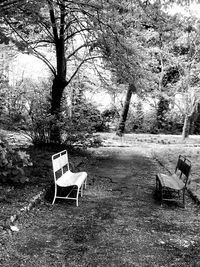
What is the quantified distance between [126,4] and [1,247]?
8.11 metres

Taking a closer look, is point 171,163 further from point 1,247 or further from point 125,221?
point 1,247

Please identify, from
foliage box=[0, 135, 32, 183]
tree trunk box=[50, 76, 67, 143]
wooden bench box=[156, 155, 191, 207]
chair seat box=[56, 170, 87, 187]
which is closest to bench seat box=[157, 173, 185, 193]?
wooden bench box=[156, 155, 191, 207]

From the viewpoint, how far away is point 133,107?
26312 mm

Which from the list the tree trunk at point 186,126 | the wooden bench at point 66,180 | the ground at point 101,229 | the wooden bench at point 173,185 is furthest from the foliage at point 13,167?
the tree trunk at point 186,126

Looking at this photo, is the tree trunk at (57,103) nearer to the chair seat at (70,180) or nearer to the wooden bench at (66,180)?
the wooden bench at (66,180)

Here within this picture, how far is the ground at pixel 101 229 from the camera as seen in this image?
3.79 m

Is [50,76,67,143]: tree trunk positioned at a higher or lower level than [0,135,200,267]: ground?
higher

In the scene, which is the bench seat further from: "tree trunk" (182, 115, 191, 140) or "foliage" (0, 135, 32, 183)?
"tree trunk" (182, 115, 191, 140)

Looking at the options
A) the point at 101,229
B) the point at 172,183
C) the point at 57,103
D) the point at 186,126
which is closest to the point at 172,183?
the point at 172,183

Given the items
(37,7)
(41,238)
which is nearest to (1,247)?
(41,238)

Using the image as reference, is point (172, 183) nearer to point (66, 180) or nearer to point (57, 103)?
point (66, 180)

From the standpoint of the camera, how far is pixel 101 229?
475cm

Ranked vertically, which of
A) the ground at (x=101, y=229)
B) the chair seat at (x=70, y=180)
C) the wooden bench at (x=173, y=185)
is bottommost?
the ground at (x=101, y=229)

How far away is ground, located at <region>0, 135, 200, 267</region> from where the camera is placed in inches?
149
